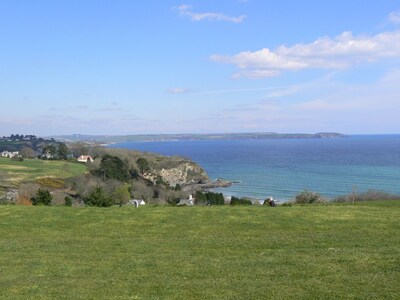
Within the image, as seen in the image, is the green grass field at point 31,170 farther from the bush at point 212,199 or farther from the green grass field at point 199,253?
the green grass field at point 199,253

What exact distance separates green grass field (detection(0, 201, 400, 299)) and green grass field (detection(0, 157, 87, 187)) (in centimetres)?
5435

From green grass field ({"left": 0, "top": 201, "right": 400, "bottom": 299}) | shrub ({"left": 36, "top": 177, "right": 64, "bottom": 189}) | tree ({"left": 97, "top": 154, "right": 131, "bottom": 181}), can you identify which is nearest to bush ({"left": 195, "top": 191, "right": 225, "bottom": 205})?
shrub ({"left": 36, "top": 177, "right": 64, "bottom": 189})

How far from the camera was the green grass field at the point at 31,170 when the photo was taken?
238 feet

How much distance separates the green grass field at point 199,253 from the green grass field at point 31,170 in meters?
54.4

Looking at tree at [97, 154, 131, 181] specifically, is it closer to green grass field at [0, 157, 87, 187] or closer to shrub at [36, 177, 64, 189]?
green grass field at [0, 157, 87, 187]

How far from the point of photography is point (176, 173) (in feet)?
407

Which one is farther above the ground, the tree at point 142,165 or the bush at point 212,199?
the tree at point 142,165

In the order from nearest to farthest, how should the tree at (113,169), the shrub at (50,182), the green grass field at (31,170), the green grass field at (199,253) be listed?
the green grass field at (199,253) < the green grass field at (31,170) < the shrub at (50,182) < the tree at (113,169)

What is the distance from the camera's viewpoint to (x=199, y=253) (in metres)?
13.3

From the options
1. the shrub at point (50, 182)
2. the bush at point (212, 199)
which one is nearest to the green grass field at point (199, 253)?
the bush at point (212, 199)

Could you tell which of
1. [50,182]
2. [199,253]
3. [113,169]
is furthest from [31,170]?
[199,253]

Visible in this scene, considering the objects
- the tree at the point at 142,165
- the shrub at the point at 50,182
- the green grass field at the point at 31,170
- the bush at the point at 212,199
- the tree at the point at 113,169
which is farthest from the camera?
the tree at the point at 142,165

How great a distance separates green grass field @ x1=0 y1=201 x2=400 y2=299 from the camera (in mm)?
9156

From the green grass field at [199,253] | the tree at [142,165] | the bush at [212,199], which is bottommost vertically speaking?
the bush at [212,199]
